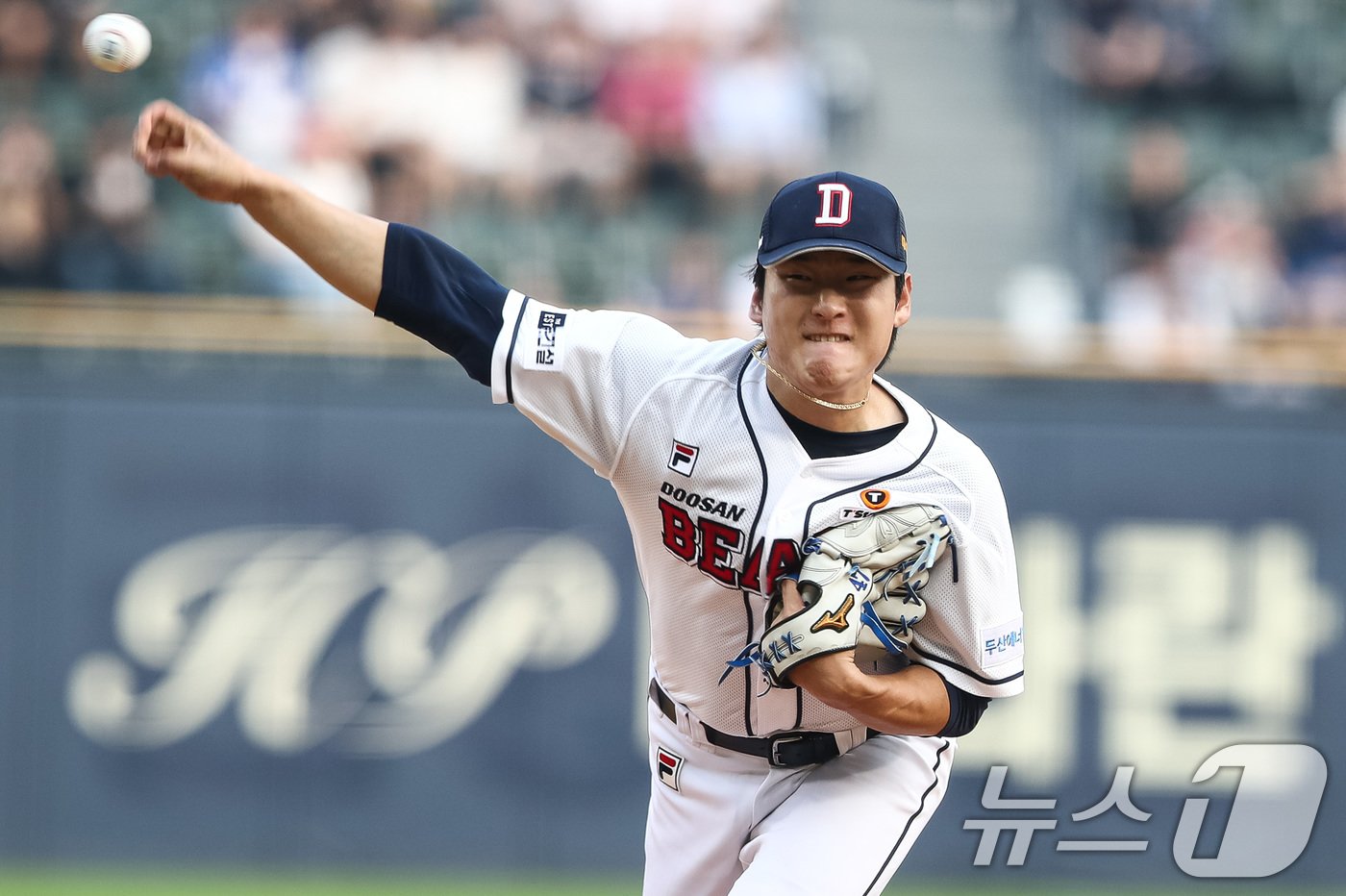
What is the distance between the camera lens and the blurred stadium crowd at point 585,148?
8773 millimetres

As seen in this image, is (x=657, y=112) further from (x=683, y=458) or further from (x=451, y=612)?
(x=683, y=458)

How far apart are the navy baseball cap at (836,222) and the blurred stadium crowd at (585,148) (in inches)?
213

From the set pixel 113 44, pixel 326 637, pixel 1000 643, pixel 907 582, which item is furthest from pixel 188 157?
pixel 326 637

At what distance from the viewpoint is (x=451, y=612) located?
331 inches

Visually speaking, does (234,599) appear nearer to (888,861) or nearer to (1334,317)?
(888,861)

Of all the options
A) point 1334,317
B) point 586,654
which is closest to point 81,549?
point 586,654

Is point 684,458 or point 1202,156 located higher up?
point 1202,156

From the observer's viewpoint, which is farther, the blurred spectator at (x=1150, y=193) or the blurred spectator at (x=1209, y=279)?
the blurred spectator at (x=1150, y=193)

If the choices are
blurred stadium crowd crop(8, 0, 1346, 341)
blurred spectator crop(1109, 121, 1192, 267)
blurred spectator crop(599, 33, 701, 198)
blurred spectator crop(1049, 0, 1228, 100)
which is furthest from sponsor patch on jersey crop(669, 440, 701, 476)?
blurred spectator crop(1049, 0, 1228, 100)

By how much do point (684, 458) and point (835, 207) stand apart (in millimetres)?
650

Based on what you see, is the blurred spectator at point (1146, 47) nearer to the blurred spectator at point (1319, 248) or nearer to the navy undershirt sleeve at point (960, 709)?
the blurred spectator at point (1319, 248)

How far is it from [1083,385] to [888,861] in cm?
521

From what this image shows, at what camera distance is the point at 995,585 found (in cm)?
370

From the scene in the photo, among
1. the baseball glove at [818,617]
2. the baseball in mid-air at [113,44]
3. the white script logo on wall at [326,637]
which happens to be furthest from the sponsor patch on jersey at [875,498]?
the white script logo on wall at [326,637]
